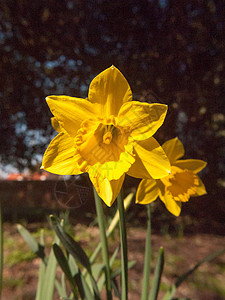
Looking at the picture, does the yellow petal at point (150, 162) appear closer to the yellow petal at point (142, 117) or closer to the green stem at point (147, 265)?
the yellow petal at point (142, 117)

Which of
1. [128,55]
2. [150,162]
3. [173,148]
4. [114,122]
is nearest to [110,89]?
[114,122]

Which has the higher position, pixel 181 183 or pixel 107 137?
pixel 107 137

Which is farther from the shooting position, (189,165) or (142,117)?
(189,165)

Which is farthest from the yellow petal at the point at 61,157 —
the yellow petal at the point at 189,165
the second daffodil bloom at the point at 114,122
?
the yellow petal at the point at 189,165

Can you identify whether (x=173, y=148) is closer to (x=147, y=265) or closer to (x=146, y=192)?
(x=146, y=192)

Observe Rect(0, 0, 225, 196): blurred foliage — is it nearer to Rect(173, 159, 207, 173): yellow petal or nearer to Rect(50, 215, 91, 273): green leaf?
Rect(173, 159, 207, 173): yellow petal

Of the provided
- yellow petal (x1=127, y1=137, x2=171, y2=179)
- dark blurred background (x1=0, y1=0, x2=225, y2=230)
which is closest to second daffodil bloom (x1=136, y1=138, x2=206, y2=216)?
yellow petal (x1=127, y1=137, x2=171, y2=179)
